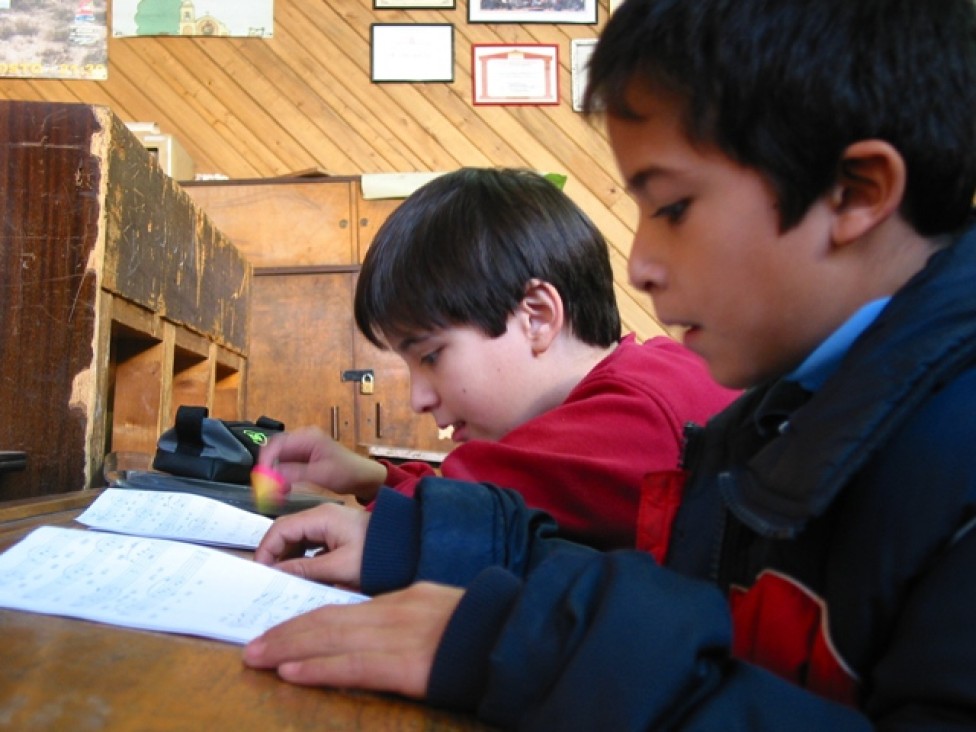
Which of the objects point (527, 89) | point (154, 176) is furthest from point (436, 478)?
point (527, 89)

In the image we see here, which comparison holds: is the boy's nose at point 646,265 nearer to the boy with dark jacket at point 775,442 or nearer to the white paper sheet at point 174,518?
the boy with dark jacket at point 775,442

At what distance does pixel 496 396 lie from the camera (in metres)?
1.06

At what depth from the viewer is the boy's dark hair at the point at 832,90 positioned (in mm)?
488

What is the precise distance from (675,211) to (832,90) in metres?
0.11

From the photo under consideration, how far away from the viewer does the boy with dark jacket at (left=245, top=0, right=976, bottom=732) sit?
0.37 meters

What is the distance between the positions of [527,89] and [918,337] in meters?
3.19

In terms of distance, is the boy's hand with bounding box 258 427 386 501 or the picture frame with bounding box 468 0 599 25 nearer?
the boy's hand with bounding box 258 427 386 501

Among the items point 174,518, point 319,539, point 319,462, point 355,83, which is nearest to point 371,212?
point 355,83

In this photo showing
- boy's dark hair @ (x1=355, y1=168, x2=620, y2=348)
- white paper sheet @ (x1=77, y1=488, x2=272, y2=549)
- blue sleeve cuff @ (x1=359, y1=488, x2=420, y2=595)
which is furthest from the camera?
boy's dark hair @ (x1=355, y1=168, x2=620, y2=348)

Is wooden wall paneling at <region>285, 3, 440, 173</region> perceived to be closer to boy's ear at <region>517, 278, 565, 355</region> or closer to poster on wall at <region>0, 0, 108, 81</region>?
poster on wall at <region>0, 0, 108, 81</region>

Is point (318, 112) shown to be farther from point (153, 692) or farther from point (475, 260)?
point (153, 692)

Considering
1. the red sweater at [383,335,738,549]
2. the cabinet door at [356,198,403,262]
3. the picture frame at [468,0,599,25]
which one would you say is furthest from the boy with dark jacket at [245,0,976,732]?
the picture frame at [468,0,599,25]

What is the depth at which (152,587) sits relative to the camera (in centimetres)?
56

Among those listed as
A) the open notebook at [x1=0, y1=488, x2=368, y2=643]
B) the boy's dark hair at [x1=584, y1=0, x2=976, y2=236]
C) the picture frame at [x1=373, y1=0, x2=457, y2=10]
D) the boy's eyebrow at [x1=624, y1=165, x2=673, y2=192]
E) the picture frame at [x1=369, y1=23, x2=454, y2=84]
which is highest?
the picture frame at [x1=373, y1=0, x2=457, y2=10]
